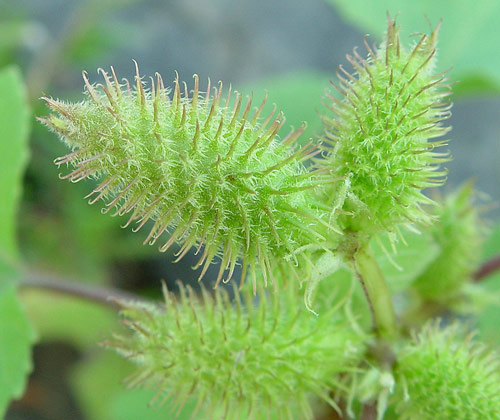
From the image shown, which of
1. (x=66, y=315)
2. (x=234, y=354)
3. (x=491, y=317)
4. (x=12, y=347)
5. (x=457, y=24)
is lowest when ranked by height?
(x=66, y=315)

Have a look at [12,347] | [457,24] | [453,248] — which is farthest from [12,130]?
[457,24]

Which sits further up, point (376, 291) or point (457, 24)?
point (457, 24)

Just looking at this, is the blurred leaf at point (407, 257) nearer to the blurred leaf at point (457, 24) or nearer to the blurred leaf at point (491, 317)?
the blurred leaf at point (491, 317)

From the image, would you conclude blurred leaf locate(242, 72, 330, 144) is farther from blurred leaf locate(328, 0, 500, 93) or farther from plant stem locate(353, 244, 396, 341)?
plant stem locate(353, 244, 396, 341)

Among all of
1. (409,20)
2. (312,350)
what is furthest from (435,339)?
(409,20)

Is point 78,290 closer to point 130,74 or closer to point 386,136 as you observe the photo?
point 386,136

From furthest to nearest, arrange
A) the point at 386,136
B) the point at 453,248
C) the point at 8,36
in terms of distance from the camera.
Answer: the point at 8,36 < the point at 453,248 < the point at 386,136

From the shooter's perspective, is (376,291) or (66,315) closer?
(376,291)

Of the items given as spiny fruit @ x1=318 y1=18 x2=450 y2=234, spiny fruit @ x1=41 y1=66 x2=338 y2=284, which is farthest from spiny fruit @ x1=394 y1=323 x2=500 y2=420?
spiny fruit @ x1=41 y1=66 x2=338 y2=284
